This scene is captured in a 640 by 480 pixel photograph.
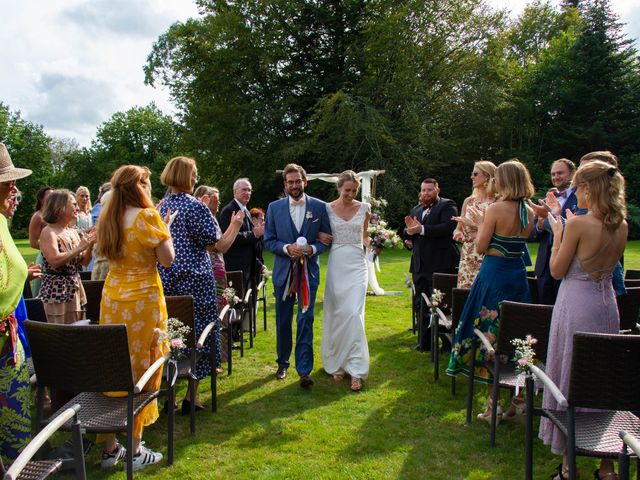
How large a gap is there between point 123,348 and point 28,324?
21.3 inches

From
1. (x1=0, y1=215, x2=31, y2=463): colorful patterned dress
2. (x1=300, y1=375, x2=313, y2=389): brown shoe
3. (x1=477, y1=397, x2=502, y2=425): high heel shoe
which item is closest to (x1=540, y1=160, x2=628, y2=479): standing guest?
(x1=477, y1=397, x2=502, y2=425): high heel shoe

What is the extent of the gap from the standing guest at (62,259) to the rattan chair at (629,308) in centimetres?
444

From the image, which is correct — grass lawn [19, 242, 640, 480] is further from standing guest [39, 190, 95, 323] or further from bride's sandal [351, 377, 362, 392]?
standing guest [39, 190, 95, 323]

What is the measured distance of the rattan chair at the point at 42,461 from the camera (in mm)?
2053

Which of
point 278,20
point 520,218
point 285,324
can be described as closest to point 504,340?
point 520,218

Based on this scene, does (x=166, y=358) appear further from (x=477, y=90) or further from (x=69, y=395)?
(x=477, y=90)

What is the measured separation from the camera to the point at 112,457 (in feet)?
13.1

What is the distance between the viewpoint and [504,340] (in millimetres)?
4051

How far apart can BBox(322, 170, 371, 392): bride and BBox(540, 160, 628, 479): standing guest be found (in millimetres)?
2527

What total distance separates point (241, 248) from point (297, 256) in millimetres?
2203

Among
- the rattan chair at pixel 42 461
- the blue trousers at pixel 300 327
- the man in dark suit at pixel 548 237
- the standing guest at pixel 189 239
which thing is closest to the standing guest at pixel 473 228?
the man in dark suit at pixel 548 237

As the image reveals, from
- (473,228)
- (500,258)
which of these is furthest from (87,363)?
(473,228)

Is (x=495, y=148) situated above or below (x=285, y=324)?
above

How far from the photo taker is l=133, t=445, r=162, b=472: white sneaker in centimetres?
395
